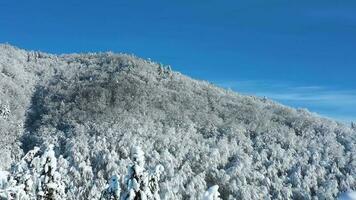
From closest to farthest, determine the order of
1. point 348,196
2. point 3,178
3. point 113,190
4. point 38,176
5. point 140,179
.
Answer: point 348,196, point 3,178, point 38,176, point 140,179, point 113,190

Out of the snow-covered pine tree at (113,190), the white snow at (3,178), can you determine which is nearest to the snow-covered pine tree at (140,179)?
the snow-covered pine tree at (113,190)

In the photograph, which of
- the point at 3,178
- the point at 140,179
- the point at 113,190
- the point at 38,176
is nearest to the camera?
the point at 3,178

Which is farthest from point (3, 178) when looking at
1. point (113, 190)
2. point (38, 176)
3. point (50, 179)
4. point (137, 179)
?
point (137, 179)

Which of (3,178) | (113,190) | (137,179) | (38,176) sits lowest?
(3,178)

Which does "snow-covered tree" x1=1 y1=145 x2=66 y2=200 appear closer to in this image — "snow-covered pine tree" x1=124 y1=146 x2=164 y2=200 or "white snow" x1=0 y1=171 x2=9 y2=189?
"white snow" x1=0 y1=171 x2=9 y2=189

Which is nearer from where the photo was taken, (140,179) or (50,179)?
(50,179)

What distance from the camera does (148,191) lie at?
2444cm

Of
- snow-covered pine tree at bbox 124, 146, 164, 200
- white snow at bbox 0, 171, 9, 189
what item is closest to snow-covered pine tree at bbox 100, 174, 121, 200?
snow-covered pine tree at bbox 124, 146, 164, 200

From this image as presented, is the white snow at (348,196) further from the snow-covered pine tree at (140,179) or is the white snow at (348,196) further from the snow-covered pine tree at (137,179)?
the snow-covered pine tree at (137,179)

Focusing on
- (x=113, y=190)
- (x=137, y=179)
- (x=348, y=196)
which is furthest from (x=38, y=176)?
(x=348, y=196)

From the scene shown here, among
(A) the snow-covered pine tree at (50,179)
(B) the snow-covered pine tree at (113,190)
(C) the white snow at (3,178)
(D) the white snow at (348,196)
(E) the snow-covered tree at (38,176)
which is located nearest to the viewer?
(D) the white snow at (348,196)

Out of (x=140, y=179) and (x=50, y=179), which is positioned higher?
(x=140, y=179)

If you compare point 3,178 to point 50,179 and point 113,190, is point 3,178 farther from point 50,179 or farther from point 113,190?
point 113,190

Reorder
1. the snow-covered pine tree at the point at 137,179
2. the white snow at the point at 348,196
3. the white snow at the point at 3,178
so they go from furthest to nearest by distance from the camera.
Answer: the snow-covered pine tree at the point at 137,179 < the white snow at the point at 3,178 < the white snow at the point at 348,196
